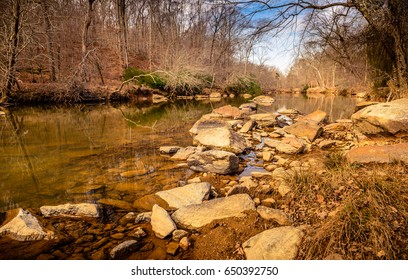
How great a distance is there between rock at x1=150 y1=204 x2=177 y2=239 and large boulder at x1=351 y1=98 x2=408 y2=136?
156 inches

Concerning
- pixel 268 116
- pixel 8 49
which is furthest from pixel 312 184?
pixel 8 49

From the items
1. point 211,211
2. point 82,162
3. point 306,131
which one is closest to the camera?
point 211,211

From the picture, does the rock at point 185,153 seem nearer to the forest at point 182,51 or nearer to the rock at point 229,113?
the forest at point 182,51

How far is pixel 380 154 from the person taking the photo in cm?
315

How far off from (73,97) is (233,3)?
1227cm

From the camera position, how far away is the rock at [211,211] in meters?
2.36

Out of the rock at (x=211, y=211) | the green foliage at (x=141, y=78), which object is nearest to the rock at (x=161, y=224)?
the rock at (x=211, y=211)

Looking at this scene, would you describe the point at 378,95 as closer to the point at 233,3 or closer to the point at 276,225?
the point at 233,3

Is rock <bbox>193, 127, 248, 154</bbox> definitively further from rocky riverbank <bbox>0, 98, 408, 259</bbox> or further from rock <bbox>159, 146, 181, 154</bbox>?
rocky riverbank <bbox>0, 98, 408, 259</bbox>

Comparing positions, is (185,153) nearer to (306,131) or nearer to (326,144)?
(326,144)

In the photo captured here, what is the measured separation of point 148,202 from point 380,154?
3.08 meters

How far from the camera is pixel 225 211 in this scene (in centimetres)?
241

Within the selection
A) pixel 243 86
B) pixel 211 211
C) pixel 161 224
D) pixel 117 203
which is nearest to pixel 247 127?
pixel 117 203

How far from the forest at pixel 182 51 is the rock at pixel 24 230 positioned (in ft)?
13.4
